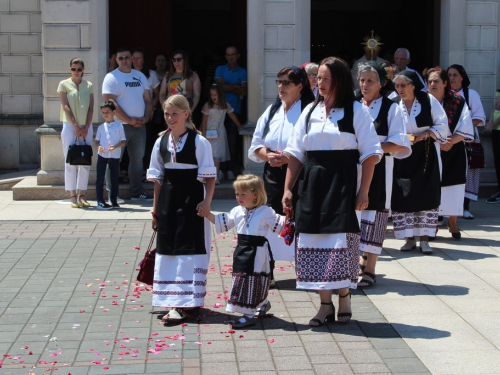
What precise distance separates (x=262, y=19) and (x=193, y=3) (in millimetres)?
7094

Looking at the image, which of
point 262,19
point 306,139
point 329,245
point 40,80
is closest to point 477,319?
point 329,245

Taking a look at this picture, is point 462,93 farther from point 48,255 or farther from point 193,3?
point 193,3

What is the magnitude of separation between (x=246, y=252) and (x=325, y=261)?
1.98 feet

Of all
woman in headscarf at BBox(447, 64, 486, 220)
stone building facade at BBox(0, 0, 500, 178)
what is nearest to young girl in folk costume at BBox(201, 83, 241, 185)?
stone building facade at BBox(0, 0, 500, 178)

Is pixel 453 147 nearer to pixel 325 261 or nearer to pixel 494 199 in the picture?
pixel 494 199

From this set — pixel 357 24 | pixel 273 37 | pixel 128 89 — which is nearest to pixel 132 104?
pixel 128 89

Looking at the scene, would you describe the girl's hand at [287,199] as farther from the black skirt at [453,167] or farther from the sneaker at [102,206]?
the sneaker at [102,206]

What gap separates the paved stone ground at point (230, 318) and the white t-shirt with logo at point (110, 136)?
2079 mm

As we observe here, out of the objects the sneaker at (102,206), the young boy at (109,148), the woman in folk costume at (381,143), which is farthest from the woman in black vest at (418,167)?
the sneaker at (102,206)

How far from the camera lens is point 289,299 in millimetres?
7031

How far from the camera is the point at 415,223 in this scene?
28.6 ft

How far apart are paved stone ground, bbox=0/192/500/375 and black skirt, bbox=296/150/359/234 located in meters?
0.76

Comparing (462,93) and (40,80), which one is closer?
(462,93)

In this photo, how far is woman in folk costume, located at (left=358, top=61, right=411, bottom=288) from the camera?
23.0 ft
